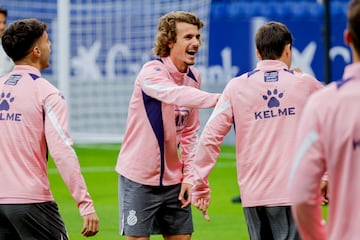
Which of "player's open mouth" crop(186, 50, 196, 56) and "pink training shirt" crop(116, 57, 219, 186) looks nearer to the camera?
"pink training shirt" crop(116, 57, 219, 186)

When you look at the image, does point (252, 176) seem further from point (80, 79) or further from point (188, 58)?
point (80, 79)

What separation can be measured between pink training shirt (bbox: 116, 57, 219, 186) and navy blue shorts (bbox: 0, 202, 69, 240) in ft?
4.37

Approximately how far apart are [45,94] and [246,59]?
14.2m

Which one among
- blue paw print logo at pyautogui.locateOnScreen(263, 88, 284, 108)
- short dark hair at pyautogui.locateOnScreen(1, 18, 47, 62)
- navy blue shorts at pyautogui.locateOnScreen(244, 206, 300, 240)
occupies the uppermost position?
short dark hair at pyautogui.locateOnScreen(1, 18, 47, 62)

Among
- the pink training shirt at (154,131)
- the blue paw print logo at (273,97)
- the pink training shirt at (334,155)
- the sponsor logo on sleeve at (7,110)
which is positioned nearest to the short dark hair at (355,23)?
the pink training shirt at (334,155)

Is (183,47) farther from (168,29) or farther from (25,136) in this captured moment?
(25,136)

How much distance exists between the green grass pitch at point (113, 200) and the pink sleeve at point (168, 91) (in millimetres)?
3665

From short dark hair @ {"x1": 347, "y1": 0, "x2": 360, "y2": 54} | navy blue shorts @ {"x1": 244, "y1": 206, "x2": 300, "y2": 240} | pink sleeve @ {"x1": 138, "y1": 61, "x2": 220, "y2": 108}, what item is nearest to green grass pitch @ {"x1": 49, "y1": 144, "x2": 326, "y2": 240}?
pink sleeve @ {"x1": 138, "y1": 61, "x2": 220, "y2": 108}

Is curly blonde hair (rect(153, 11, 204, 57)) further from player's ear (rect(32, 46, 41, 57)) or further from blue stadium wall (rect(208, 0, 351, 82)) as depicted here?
blue stadium wall (rect(208, 0, 351, 82))

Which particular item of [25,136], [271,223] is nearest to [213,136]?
[271,223]

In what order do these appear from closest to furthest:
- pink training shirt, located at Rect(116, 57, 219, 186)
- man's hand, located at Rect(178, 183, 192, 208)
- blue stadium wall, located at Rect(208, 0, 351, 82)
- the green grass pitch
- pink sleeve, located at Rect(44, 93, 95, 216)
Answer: pink sleeve, located at Rect(44, 93, 95, 216) → pink training shirt, located at Rect(116, 57, 219, 186) → man's hand, located at Rect(178, 183, 192, 208) → the green grass pitch → blue stadium wall, located at Rect(208, 0, 351, 82)

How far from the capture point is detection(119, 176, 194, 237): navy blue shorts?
7.42 m

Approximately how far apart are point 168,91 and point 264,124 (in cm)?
106

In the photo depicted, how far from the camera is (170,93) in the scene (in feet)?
22.8
